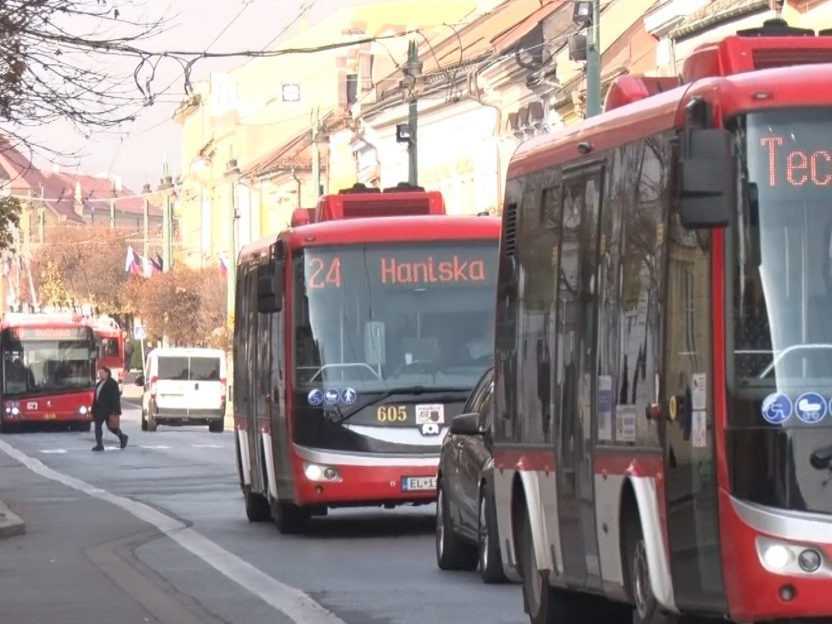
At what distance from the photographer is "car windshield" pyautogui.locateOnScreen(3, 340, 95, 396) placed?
71625 mm

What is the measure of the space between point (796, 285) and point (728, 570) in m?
1.13

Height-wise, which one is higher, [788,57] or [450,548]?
[788,57]

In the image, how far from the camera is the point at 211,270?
11500 cm

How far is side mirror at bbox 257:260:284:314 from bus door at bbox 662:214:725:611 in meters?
12.1

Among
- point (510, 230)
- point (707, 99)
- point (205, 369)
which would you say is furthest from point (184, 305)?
point (707, 99)

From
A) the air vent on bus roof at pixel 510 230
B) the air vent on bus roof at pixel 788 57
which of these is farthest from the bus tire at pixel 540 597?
the air vent on bus roof at pixel 788 57

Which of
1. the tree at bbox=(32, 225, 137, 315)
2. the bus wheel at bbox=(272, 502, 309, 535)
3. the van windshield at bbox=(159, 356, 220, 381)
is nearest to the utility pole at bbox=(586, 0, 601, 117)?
the bus wheel at bbox=(272, 502, 309, 535)

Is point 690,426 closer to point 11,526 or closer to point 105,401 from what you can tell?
point 11,526

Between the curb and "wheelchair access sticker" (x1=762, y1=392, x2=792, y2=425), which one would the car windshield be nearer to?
the curb

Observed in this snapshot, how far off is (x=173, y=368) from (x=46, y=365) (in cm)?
345

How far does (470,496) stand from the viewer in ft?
59.2

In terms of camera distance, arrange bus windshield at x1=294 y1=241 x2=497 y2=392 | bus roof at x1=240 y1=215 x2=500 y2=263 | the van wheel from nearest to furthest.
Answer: bus windshield at x1=294 y1=241 x2=497 y2=392 → bus roof at x1=240 y1=215 x2=500 y2=263 → the van wheel

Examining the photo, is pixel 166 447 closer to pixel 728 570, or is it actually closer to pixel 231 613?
pixel 231 613

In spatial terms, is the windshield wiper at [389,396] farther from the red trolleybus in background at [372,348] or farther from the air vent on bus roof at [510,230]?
the air vent on bus roof at [510,230]
